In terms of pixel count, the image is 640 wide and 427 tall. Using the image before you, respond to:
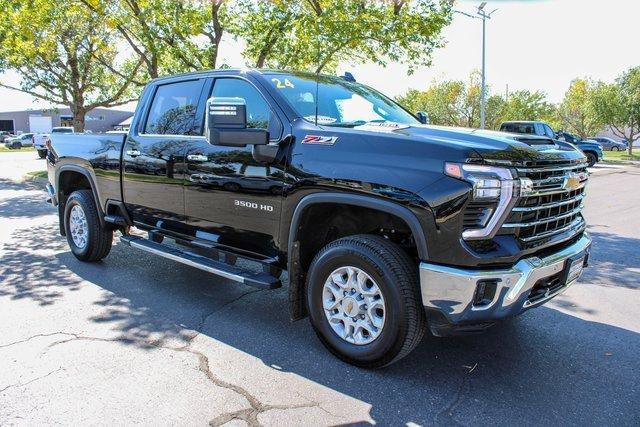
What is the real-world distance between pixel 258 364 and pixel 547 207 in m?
2.18

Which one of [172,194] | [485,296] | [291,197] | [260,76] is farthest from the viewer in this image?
[172,194]

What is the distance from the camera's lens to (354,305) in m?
3.46

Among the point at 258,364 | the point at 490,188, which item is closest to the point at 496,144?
the point at 490,188

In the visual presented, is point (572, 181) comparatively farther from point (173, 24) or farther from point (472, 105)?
point (472, 105)

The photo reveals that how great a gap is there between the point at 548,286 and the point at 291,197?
1.83 meters

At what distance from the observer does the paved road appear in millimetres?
2992

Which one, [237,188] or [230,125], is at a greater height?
[230,125]

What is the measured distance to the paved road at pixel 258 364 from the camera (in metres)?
2.99

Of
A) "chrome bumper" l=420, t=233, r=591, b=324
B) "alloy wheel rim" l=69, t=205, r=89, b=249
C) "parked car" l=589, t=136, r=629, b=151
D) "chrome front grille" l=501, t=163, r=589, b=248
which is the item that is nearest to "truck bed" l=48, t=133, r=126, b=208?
"alloy wheel rim" l=69, t=205, r=89, b=249

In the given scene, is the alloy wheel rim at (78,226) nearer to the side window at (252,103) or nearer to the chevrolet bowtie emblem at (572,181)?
the side window at (252,103)

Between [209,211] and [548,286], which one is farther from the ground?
[209,211]

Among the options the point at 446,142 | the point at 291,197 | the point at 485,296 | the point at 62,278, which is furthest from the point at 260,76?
the point at 62,278

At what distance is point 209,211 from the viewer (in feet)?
14.5

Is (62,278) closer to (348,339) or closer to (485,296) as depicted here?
(348,339)
